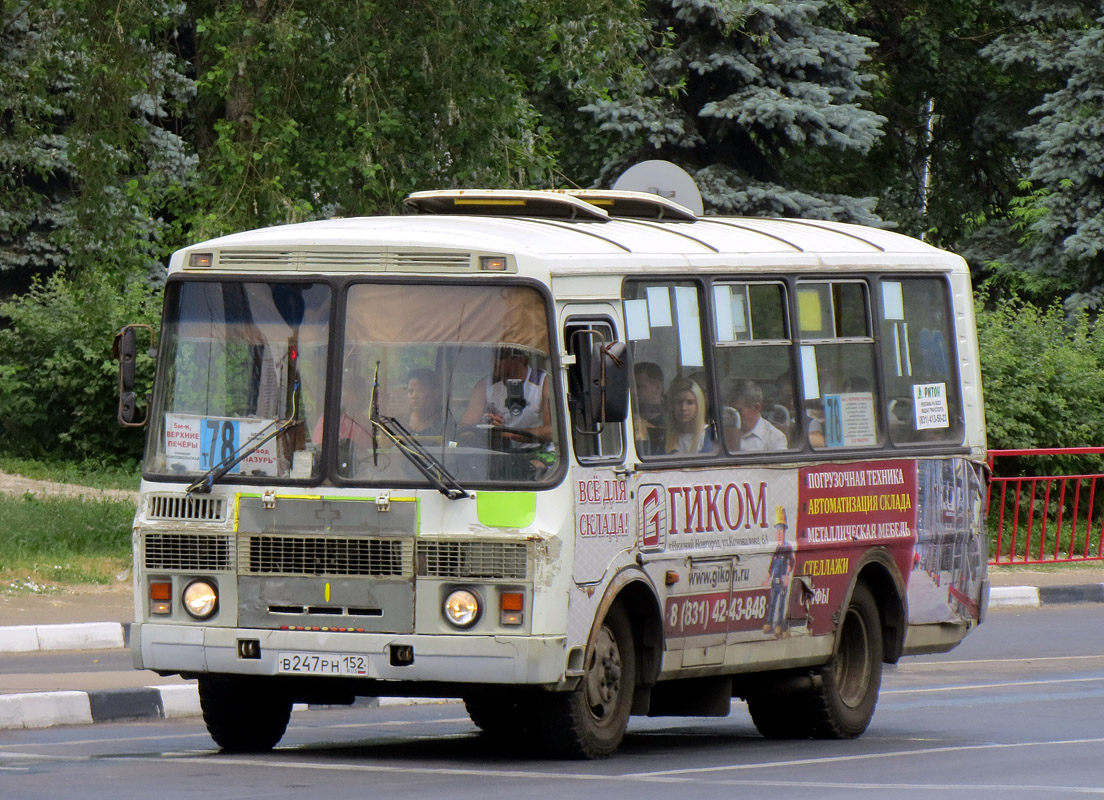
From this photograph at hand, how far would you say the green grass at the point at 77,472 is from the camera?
27.6m

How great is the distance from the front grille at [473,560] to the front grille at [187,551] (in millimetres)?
938

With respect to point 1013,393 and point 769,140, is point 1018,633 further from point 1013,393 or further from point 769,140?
point 769,140

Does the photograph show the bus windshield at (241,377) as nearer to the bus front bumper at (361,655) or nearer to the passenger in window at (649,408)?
the bus front bumper at (361,655)

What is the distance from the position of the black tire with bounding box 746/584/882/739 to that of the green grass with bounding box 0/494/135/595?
299 inches

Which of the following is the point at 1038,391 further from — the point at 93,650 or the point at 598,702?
the point at 598,702

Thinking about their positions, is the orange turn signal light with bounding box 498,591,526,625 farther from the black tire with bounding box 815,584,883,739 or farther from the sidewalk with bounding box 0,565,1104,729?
the sidewalk with bounding box 0,565,1104,729

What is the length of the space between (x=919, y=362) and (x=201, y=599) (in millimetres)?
4563

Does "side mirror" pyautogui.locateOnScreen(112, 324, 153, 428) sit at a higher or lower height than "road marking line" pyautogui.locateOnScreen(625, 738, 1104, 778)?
higher

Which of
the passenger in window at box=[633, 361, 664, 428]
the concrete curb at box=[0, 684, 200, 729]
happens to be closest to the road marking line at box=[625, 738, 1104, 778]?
the passenger in window at box=[633, 361, 664, 428]

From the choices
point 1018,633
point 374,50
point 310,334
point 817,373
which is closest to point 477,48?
point 374,50

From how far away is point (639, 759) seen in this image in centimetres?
1010

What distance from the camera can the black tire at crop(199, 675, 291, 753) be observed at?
32.4ft

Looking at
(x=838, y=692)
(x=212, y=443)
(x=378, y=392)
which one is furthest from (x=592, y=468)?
(x=838, y=692)

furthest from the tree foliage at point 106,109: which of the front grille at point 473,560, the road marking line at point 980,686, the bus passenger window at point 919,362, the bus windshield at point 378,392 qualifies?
the front grille at point 473,560
